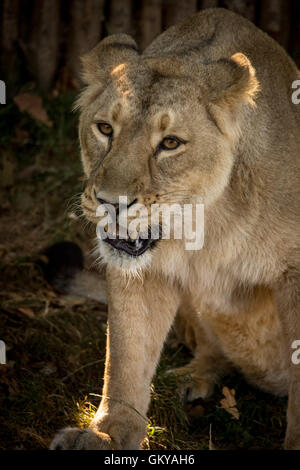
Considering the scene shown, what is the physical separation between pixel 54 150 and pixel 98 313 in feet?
4.88

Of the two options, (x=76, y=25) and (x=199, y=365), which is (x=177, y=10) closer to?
(x=76, y=25)

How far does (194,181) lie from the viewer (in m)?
2.48

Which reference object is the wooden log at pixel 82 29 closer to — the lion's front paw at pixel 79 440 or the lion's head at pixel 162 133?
the lion's head at pixel 162 133

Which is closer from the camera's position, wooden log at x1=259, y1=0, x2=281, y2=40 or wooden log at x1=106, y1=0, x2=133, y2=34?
wooden log at x1=259, y1=0, x2=281, y2=40

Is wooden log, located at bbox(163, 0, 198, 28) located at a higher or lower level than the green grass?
higher

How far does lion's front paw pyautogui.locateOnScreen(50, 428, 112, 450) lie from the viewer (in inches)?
98.4

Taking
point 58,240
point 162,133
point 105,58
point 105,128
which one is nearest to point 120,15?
point 58,240

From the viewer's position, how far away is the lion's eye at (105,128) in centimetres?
256

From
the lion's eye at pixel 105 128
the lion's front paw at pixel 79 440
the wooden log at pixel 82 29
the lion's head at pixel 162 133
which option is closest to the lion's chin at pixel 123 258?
the lion's head at pixel 162 133

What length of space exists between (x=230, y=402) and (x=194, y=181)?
3.90ft

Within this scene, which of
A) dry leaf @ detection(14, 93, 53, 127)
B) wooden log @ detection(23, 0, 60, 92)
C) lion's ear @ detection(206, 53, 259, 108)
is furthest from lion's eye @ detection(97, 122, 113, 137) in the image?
wooden log @ detection(23, 0, 60, 92)

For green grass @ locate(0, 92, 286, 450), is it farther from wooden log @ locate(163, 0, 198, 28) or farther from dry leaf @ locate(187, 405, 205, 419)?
wooden log @ locate(163, 0, 198, 28)

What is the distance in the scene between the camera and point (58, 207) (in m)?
4.64

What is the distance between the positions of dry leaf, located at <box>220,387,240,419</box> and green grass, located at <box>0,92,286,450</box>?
3cm
